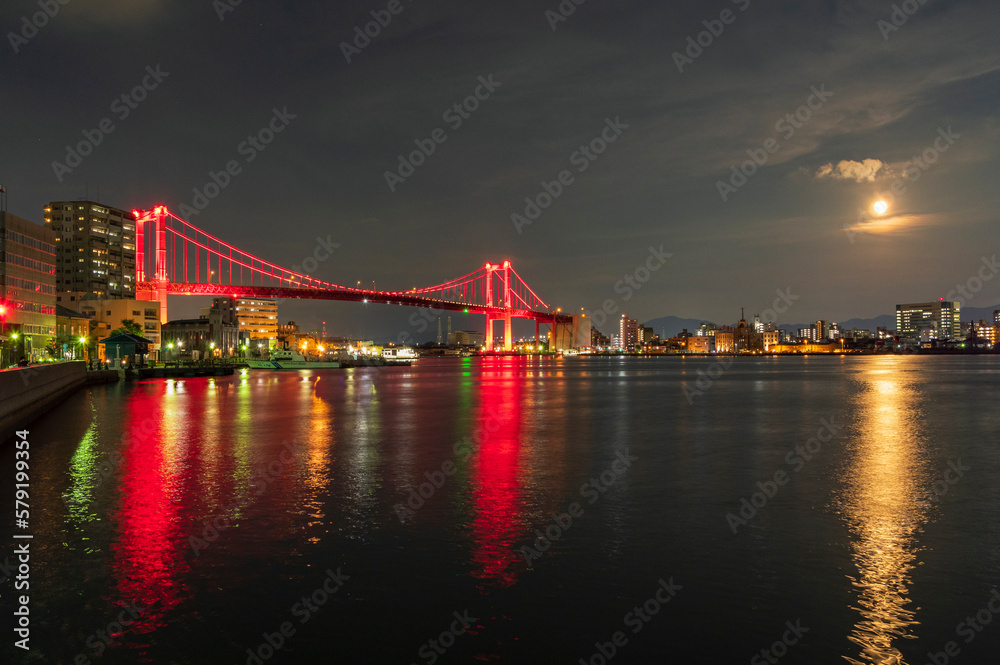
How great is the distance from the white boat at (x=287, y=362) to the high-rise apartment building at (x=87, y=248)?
90.9ft

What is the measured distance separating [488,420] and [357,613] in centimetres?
2051

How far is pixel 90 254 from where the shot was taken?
119 m

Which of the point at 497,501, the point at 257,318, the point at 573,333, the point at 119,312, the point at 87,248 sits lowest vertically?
the point at 497,501

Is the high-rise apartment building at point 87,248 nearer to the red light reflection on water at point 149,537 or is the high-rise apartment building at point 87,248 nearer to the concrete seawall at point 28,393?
the concrete seawall at point 28,393

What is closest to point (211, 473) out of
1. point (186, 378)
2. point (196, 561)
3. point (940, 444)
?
point (196, 561)

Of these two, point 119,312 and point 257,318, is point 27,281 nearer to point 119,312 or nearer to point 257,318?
point 119,312

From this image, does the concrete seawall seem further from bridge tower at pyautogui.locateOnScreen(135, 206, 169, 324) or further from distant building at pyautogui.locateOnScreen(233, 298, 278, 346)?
distant building at pyautogui.locateOnScreen(233, 298, 278, 346)

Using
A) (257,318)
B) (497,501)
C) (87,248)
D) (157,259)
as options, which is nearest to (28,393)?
(497,501)

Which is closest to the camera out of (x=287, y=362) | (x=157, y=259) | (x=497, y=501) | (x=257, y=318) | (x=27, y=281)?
(x=497, y=501)

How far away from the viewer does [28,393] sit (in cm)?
2578

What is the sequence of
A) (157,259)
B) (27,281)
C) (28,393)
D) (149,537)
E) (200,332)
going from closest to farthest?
1. (149,537)
2. (28,393)
3. (27,281)
4. (157,259)
5. (200,332)

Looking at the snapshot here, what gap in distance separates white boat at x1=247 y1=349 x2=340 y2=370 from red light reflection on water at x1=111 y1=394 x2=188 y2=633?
9084cm

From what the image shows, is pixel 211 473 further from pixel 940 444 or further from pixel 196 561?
pixel 940 444

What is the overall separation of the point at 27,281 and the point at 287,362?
4916cm
